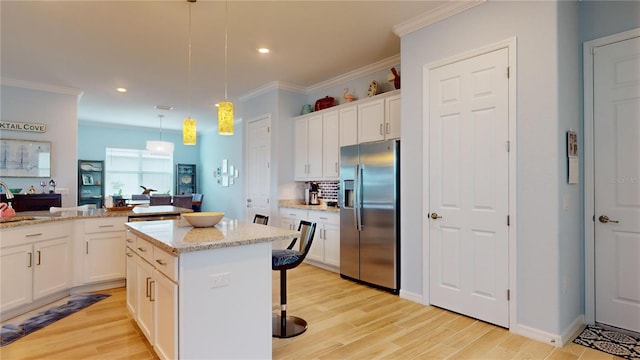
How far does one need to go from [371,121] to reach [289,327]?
2.62 metres

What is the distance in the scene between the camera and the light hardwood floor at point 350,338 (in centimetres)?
234

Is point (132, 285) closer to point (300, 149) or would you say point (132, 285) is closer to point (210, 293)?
point (210, 293)

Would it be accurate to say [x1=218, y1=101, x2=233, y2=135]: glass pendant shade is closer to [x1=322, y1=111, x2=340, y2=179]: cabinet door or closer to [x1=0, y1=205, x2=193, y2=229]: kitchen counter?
[x1=0, y1=205, x2=193, y2=229]: kitchen counter

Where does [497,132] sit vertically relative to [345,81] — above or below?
below

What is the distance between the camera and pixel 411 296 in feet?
11.1

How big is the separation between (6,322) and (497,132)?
433 centimetres

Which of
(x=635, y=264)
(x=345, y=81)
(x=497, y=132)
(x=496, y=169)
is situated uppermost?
(x=345, y=81)

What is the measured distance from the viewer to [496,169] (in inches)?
109

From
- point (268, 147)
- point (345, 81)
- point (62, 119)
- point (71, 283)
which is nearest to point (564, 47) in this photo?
point (345, 81)

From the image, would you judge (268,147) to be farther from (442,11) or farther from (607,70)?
(607,70)

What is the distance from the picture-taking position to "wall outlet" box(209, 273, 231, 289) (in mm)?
1928

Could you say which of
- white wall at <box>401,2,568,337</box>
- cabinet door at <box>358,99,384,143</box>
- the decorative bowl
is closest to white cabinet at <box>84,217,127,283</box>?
the decorative bowl

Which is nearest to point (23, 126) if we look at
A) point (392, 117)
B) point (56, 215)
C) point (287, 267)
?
point (56, 215)

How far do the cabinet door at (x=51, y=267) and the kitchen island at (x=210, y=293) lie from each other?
63.9 inches
